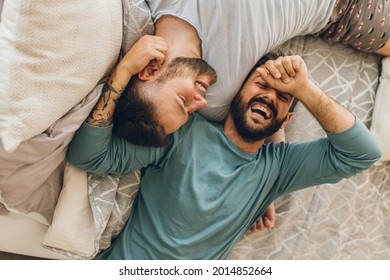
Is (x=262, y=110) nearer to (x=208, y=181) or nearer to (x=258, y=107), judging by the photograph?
(x=258, y=107)

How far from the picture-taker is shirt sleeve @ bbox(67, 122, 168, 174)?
48.1 inches

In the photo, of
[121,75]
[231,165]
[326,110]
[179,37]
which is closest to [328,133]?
[326,110]

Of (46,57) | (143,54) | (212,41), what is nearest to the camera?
(46,57)

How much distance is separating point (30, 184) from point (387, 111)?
1.21 meters

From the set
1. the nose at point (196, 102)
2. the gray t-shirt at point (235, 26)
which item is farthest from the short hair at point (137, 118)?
the gray t-shirt at point (235, 26)

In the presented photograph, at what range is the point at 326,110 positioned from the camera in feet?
4.34

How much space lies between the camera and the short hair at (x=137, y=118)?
1.22 m

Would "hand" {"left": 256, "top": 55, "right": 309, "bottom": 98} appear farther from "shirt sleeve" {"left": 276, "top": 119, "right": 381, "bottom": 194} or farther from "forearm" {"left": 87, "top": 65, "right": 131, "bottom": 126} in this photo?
"forearm" {"left": 87, "top": 65, "right": 131, "bottom": 126}

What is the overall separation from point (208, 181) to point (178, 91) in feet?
1.09

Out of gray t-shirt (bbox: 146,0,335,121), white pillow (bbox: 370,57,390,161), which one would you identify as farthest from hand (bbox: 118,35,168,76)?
white pillow (bbox: 370,57,390,161)

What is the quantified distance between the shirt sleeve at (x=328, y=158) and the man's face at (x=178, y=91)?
375 mm

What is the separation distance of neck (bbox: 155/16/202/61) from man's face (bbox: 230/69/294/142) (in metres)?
0.20
